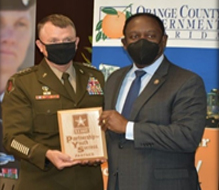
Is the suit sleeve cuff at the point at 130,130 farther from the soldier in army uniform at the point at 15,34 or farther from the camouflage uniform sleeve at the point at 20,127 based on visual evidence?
the soldier in army uniform at the point at 15,34

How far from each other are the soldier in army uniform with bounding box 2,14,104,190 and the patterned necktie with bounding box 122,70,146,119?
32 centimetres

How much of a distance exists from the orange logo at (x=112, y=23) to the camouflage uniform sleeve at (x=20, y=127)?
1.08m

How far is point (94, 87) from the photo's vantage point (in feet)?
9.43

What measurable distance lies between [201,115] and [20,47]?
93.4 inches

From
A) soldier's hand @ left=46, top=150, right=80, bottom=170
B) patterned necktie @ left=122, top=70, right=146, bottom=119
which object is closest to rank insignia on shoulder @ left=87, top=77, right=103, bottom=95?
patterned necktie @ left=122, top=70, right=146, bottom=119

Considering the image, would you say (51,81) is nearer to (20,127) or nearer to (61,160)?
(20,127)

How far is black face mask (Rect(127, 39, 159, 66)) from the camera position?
251 cm

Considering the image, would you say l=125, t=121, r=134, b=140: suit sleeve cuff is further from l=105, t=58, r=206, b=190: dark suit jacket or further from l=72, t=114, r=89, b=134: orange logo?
l=72, t=114, r=89, b=134: orange logo

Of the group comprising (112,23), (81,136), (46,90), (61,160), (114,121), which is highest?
(112,23)

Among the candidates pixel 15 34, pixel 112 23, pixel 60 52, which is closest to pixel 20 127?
pixel 60 52

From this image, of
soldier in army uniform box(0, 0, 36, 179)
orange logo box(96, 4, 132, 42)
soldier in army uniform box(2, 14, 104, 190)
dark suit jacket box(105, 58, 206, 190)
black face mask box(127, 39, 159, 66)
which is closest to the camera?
dark suit jacket box(105, 58, 206, 190)

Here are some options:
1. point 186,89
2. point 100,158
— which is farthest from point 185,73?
point 100,158

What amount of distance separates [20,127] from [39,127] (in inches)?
4.5

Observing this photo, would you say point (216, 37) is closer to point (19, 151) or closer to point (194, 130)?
point (194, 130)
